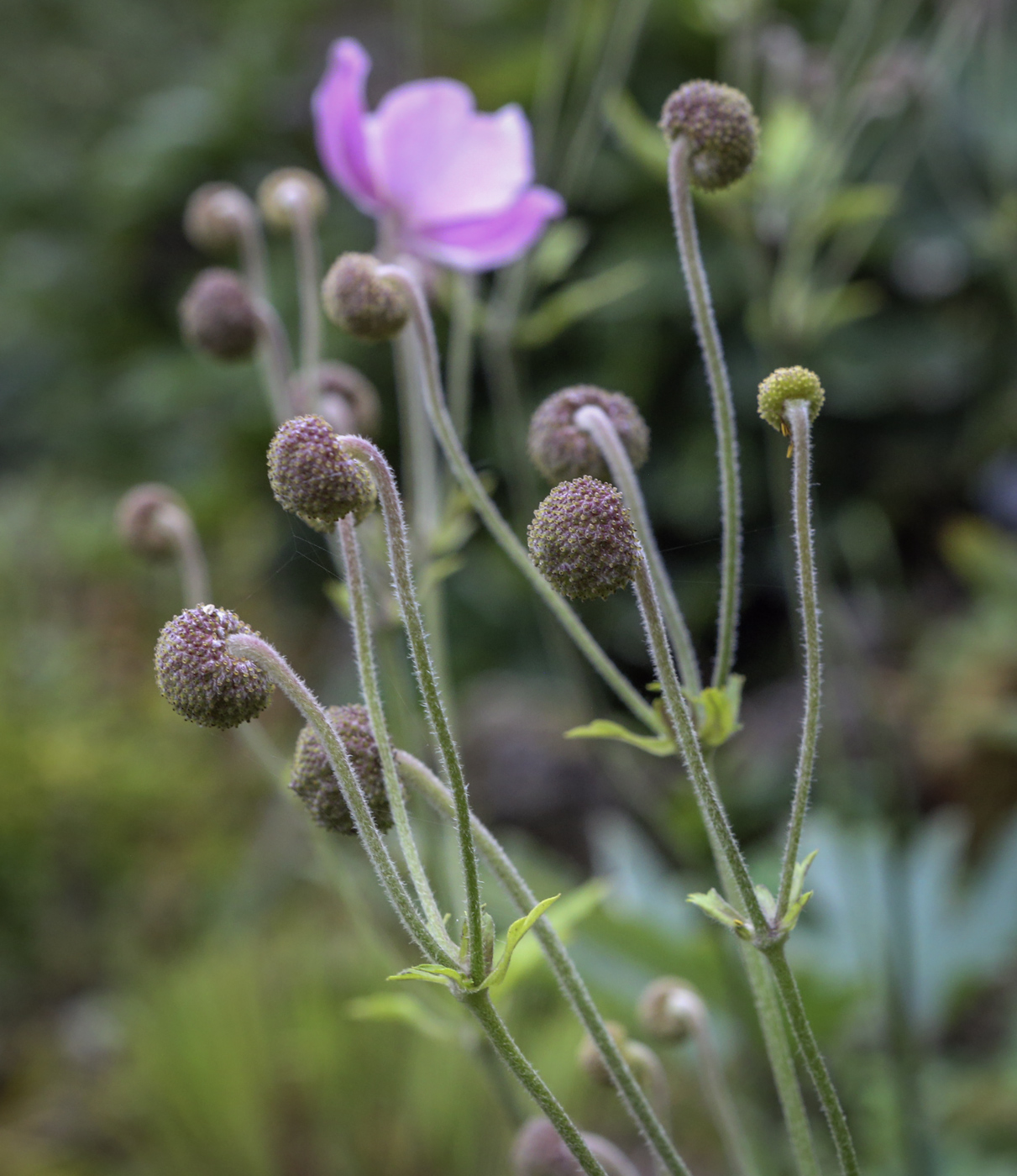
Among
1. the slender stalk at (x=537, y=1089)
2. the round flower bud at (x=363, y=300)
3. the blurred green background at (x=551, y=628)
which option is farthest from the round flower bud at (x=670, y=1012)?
the round flower bud at (x=363, y=300)

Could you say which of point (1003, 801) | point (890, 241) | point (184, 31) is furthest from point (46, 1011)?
point (184, 31)

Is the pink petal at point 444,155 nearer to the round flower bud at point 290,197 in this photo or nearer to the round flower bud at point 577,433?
the round flower bud at point 290,197

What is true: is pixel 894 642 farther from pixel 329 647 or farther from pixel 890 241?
pixel 329 647

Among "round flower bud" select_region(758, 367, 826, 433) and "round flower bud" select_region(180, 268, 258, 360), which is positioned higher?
"round flower bud" select_region(180, 268, 258, 360)

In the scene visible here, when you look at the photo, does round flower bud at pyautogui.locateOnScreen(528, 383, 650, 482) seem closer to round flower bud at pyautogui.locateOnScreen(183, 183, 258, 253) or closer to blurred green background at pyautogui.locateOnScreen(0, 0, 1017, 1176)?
blurred green background at pyautogui.locateOnScreen(0, 0, 1017, 1176)

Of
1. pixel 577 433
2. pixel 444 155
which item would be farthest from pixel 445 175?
pixel 577 433

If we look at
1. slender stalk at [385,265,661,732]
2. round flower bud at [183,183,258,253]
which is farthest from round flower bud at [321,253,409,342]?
round flower bud at [183,183,258,253]

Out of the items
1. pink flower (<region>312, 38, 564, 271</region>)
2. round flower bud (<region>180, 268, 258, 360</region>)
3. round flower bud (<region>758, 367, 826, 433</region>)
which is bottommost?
round flower bud (<region>758, 367, 826, 433</region>)
